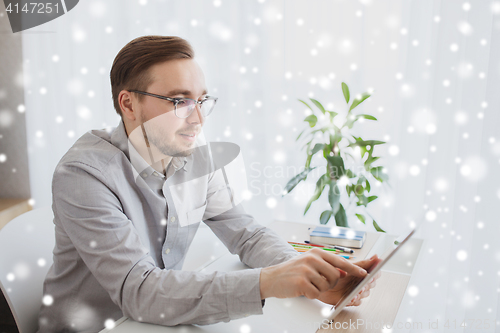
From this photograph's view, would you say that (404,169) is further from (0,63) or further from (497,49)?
(0,63)

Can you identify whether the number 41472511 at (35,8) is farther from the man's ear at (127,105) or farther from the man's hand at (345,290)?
the man's hand at (345,290)

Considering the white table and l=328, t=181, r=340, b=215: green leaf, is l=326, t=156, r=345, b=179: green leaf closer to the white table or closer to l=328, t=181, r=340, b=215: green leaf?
l=328, t=181, r=340, b=215: green leaf

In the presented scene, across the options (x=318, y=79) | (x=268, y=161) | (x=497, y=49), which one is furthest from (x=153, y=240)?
(x=497, y=49)

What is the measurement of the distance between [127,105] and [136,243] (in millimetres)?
410

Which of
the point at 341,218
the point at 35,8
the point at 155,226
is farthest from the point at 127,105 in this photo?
the point at 35,8

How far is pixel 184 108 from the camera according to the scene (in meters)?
0.95

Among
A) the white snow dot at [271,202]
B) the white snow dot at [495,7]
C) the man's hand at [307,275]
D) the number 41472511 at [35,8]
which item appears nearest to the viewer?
the man's hand at [307,275]

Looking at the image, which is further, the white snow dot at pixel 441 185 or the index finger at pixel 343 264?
the white snow dot at pixel 441 185

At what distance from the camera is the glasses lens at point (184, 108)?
94 cm

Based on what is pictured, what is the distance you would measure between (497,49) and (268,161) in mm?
1135

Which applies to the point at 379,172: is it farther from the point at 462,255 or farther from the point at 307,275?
the point at 307,275

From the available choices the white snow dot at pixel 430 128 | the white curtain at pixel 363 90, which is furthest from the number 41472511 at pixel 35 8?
the white snow dot at pixel 430 128

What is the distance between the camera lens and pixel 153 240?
0.96 meters

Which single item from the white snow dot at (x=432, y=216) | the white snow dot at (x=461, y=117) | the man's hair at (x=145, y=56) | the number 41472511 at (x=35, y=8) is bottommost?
the white snow dot at (x=432, y=216)
